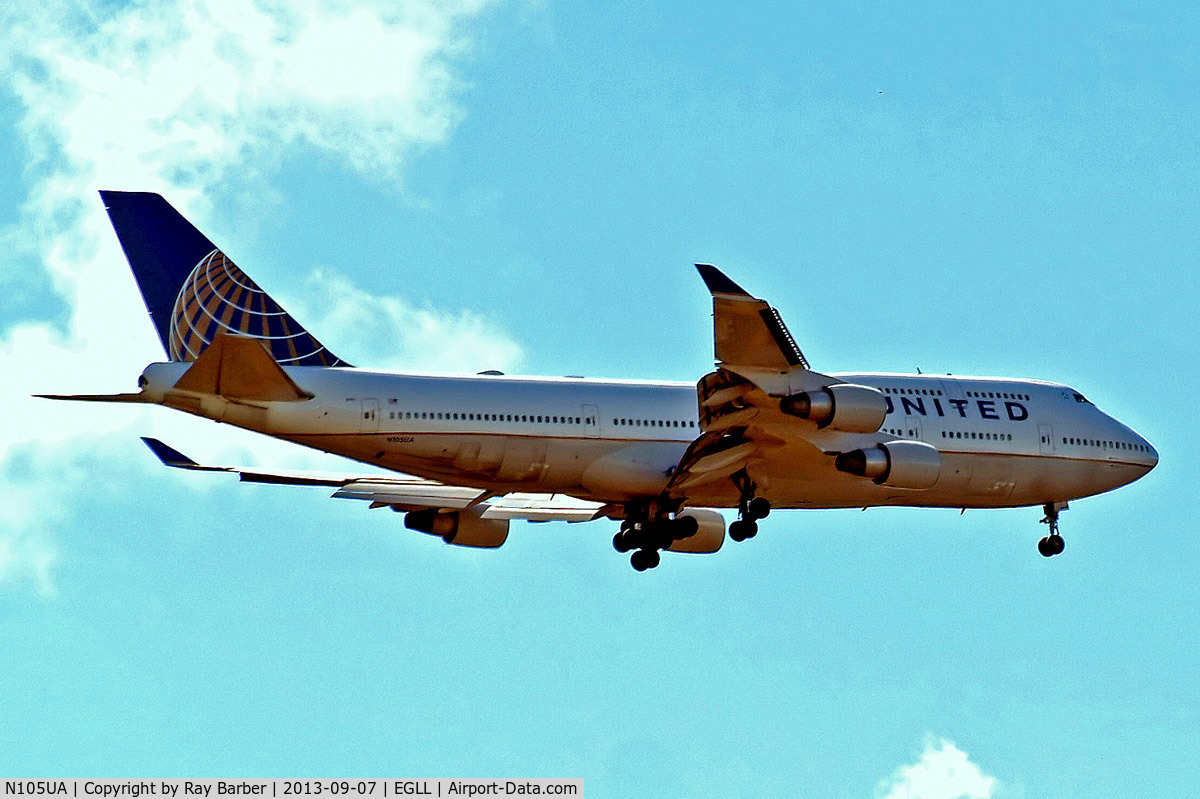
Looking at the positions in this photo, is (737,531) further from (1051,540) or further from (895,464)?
(1051,540)

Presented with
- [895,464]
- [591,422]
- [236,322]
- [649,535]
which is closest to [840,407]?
[895,464]

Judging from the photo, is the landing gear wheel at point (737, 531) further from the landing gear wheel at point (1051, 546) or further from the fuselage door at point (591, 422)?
the landing gear wheel at point (1051, 546)

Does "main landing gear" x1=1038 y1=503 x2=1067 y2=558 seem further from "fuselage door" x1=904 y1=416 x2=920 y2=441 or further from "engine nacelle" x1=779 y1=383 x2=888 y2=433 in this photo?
"engine nacelle" x1=779 y1=383 x2=888 y2=433

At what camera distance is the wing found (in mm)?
37000

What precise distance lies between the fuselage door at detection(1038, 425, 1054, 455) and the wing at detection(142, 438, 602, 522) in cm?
910

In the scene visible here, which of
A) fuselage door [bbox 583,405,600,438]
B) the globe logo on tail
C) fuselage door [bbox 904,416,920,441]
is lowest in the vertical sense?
fuselage door [bbox 583,405,600,438]

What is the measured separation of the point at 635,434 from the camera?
3397 centimetres

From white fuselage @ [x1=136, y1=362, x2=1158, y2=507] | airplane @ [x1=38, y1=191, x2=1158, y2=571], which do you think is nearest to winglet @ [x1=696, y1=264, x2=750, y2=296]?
airplane @ [x1=38, y1=191, x2=1158, y2=571]

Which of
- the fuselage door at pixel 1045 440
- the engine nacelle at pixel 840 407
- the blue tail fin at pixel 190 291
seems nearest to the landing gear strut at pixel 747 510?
the engine nacelle at pixel 840 407

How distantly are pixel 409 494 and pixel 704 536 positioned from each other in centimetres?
626

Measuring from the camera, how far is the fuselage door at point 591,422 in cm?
3347

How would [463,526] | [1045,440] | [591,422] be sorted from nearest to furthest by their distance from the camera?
1. [591,422]
2. [1045,440]
3. [463,526]

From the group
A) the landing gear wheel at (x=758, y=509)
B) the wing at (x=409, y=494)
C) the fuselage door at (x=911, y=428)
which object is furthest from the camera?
the wing at (x=409, y=494)
